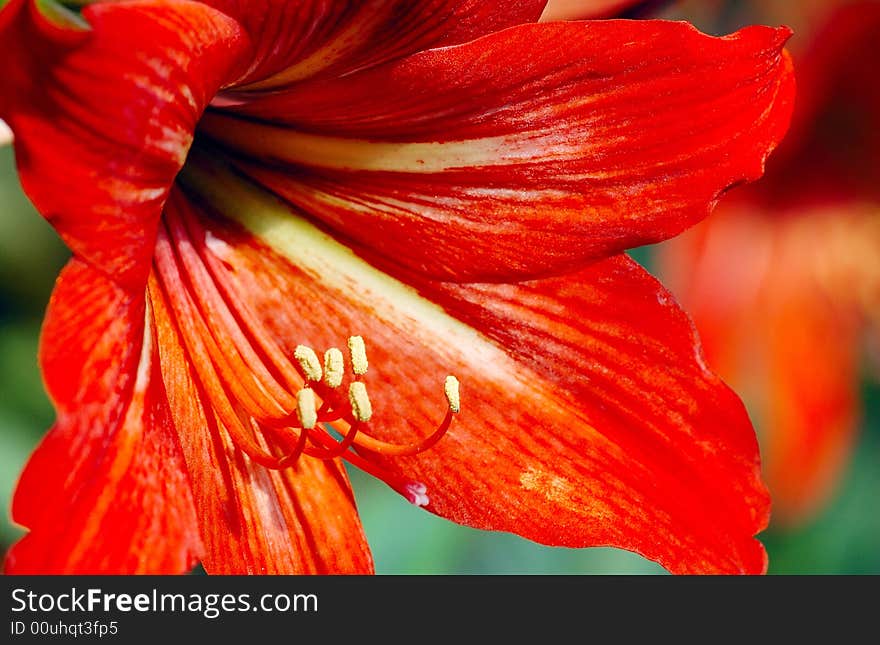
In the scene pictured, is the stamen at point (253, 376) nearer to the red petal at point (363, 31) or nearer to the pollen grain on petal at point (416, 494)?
the pollen grain on petal at point (416, 494)

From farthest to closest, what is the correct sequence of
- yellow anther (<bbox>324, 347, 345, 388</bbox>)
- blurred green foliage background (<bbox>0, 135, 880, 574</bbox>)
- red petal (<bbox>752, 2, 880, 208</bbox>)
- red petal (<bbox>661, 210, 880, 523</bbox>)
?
1. red petal (<bbox>661, 210, 880, 523</bbox>)
2. red petal (<bbox>752, 2, 880, 208</bbox>)
3. blurred green foliage background (<bbox>0, 135, 880, 574</bbox>)
4. yellow anther (<bbox>324, 347, 345, 388</bbox>)

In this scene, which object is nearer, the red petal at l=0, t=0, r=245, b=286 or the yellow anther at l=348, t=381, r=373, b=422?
the red petal at l=0, t=0, r=245, b=286

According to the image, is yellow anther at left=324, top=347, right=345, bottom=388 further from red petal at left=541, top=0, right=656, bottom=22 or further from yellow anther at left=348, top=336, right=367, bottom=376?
red petal at left=541, top=0, right=656, bottom=22

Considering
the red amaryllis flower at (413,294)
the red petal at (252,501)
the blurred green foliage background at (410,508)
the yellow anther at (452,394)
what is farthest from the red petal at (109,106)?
the blurred green foliage background at (410,508)

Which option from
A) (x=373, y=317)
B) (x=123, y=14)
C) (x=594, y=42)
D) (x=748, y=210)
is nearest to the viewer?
(x=123, y=14)

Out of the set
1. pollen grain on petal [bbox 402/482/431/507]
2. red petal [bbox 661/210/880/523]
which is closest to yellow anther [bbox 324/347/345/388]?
pollen grain on petal [bbox 402/482/431/507]

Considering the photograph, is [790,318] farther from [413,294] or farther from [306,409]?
[306,409]
